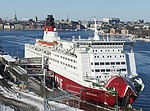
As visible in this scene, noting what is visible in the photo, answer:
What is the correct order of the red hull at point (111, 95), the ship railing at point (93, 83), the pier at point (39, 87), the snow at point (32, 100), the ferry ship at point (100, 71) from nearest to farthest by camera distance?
the snow at point (32, 100)
the pier at point (39, 87)
the red hull at point (111, 95)
the ferry ship at point (100, 71)
the ship railing at point (93, 83)

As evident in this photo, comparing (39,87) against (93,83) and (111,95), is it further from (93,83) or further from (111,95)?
(111,95)

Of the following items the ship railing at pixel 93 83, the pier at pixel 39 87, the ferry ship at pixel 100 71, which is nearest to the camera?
the pier at pixel 39 87

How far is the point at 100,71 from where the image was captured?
23.4m

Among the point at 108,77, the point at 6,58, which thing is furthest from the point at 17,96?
the point at 6,58

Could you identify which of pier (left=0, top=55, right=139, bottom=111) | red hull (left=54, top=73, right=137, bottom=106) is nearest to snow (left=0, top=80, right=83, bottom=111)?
pier (left=0, top=55, right=139, bottom=111)

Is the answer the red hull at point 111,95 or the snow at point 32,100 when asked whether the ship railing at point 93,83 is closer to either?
the red hull at point 111,95

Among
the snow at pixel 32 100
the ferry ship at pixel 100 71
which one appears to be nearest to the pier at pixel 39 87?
the snow at pixel 32 100

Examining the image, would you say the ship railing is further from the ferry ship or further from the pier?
the pier

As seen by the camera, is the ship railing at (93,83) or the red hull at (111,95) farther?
the ship railing at (93,83)

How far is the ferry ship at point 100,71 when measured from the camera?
2130 cm

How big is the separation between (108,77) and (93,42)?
3.05 m

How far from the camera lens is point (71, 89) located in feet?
82.1

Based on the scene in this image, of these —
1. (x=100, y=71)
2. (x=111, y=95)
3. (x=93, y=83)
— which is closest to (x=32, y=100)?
(x=93, y=83)

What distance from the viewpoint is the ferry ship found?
838 inches
